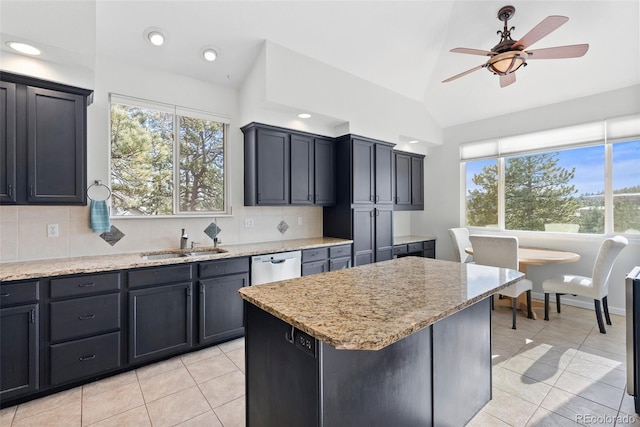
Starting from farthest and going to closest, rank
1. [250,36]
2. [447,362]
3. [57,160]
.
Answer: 1. [250,36]
2. [57,160]
3. [447,362]

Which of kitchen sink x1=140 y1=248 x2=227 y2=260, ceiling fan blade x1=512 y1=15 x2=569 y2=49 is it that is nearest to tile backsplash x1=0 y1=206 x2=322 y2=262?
kitchen sink x1=140 y1=248 x2=227 y2=260

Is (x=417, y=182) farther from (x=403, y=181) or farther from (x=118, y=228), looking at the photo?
(x=118, y=228)

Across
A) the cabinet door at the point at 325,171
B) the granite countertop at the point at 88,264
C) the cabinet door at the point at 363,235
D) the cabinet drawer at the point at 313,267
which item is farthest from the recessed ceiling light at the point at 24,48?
the cabinet door at the point at 363,235

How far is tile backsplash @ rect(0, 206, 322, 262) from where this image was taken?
8.19 feet

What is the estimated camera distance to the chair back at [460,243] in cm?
439

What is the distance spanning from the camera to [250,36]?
10.3ft

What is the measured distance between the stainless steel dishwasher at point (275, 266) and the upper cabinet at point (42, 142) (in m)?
1.63

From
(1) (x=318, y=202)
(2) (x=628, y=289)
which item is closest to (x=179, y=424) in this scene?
(1) (x=318, y=202)

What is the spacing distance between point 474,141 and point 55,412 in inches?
234

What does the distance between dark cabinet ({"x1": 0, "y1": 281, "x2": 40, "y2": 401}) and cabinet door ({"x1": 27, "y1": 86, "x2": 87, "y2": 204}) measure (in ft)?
2.37

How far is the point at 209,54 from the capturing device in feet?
10.2

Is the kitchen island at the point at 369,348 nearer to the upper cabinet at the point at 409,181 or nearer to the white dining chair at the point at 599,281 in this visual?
the white dining chair at the point at 599,281

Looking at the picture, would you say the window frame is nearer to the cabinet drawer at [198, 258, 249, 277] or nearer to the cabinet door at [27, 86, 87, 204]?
the cabinet door at [27, 86, 87, 204]

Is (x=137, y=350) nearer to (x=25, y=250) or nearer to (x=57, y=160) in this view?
(x=25, y=250)
